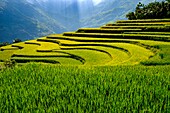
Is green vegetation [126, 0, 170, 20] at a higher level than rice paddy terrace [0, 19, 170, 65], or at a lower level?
higher

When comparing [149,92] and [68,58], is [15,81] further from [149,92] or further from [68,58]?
[68,58]

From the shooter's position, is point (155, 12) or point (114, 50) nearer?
point (114, 50)

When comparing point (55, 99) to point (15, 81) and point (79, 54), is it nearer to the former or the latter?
point (15, 81)

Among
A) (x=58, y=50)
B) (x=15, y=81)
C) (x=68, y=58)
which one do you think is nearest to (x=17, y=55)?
(x=58, y=50)

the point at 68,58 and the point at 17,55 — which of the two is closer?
the point at 68,58

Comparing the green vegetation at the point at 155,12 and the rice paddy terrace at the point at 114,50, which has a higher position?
the green vegetation at the point at 155,12

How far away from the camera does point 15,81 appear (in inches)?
535

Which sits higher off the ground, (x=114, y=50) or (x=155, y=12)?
(x=155, y=12)

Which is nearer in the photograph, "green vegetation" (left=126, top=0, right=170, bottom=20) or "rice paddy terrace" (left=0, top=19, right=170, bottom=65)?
"rice paddy terrace" (left=0, top=19, right=170, bottom=65)

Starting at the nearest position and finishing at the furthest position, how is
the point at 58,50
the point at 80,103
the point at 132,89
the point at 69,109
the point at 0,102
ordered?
the point at 69,109
the point at 80,103
the point at 0,102
the point at 132,89
the point at 58,50

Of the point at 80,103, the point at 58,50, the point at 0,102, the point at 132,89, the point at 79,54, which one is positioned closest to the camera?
the point at 80,103

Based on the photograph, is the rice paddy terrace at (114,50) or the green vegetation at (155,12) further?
the green vegetation at (155,12)

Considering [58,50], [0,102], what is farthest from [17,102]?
[58,50]

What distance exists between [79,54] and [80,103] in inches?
1062
